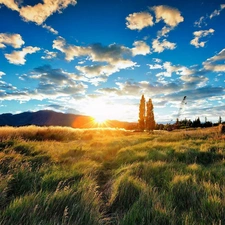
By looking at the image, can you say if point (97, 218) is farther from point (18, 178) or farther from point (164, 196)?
point (18, 178)

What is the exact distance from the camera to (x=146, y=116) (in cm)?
7181

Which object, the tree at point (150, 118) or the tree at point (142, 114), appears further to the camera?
the tree at point (150, 118)

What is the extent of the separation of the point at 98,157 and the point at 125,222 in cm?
691

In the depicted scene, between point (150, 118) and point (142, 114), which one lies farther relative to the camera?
point (150, 118)

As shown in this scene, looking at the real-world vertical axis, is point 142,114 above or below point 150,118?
above

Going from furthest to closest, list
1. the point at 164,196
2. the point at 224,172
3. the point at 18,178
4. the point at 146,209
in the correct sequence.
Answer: the point at 224,172, the point at 18,178, the point at 164,196, the point at 146,209

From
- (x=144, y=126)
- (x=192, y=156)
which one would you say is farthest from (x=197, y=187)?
(x=144, y=126)

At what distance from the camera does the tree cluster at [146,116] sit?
228ft

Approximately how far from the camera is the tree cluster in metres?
69.4

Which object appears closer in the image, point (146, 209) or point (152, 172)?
point (146, 209)

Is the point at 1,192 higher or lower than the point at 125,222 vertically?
higher

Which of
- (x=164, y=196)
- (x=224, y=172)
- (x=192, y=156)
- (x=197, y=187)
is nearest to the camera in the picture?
(x=164, y=196)

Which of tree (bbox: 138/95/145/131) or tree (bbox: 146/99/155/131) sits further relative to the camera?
tree (bbox: 146/99/155/131)

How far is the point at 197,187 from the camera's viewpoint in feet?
15.1
